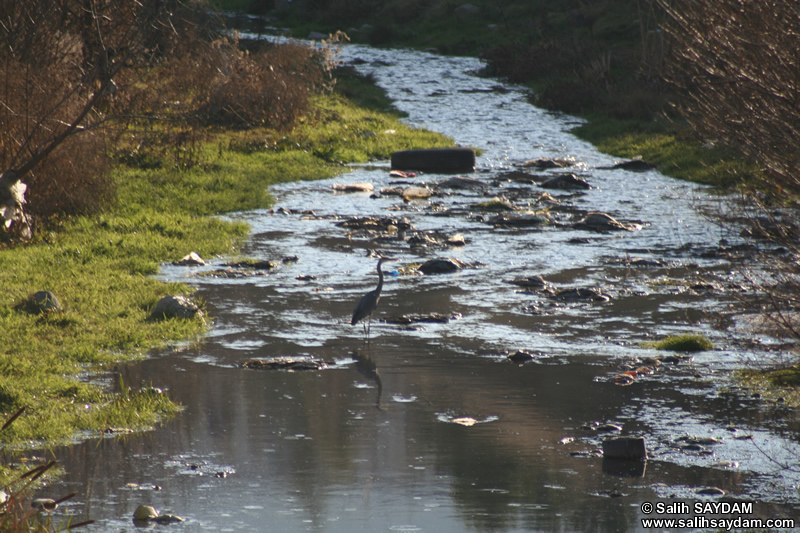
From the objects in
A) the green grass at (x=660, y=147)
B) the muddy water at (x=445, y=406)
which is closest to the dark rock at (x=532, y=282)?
the muddy water at (x=445, y=406)

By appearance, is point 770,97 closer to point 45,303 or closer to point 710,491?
point 710,491

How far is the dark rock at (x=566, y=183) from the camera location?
1917 cm

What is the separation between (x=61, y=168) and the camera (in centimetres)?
1295

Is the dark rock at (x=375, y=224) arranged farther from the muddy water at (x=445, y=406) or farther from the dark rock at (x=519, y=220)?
the dark rock at (x=519, y=220)

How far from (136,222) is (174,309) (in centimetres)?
469

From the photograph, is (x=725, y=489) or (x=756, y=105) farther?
(x=756, y=105)

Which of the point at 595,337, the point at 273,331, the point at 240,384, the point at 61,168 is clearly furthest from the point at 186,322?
the point at 61,168

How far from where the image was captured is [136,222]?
13555mm

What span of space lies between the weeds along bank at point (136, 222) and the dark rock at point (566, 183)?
14.4 ft

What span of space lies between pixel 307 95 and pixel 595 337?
16267 mm

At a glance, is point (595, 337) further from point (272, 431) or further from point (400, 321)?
point (272, 431)

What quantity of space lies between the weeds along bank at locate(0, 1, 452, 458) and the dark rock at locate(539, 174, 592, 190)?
4.39 metres

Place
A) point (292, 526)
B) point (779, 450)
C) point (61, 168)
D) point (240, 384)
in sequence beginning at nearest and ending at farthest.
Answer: point (292, 526), point (779, 450), point (240, 384), point (61, 168)

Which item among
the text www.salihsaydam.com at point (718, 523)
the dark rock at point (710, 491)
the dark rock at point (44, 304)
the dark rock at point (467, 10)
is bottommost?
the text www.salihsaydam.com at point (718, 523)
